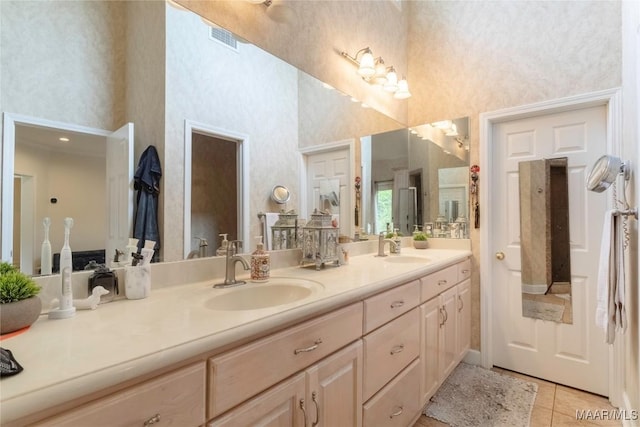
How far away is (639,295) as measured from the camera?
4.44 feet

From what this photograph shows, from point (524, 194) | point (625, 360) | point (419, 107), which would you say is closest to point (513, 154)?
point (524, 194)

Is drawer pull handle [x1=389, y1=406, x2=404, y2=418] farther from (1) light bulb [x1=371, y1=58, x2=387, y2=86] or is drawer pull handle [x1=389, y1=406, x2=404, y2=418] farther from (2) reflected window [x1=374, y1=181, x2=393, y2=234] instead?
(1) light bulb [x1=371, y1=58, x2=387, y2=86]

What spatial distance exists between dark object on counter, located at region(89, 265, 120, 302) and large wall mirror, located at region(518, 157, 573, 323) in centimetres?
260

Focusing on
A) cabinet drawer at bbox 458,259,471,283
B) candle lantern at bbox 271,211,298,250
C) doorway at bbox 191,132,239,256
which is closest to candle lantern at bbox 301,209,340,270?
candle lantern at bbox 271,211,298,250

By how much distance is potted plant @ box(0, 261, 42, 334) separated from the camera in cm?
72

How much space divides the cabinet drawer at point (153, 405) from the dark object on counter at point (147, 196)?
0.65m

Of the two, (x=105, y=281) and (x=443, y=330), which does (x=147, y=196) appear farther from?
(x=443, y=330)

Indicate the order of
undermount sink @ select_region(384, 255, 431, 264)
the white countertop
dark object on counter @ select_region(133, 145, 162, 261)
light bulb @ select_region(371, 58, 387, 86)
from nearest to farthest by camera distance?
1. the white countertop
2. dark object on counter @ select_region(133, 145, 162, 261)
3. undermount sink @ select_region(384, 255, 431, 264)
4. light bulb @ select_region(371, 58, 387, 86)

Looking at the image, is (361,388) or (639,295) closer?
(361,388)

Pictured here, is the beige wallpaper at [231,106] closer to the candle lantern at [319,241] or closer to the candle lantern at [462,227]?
the candle lantern at [319,241]

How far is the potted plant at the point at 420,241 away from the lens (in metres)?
2.71

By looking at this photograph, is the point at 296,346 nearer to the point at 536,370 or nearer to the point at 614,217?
the point at 614,217

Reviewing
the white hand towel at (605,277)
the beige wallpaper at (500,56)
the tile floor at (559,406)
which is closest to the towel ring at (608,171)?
the white hand towel at (605,277)

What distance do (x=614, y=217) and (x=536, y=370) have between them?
1.36 meters
